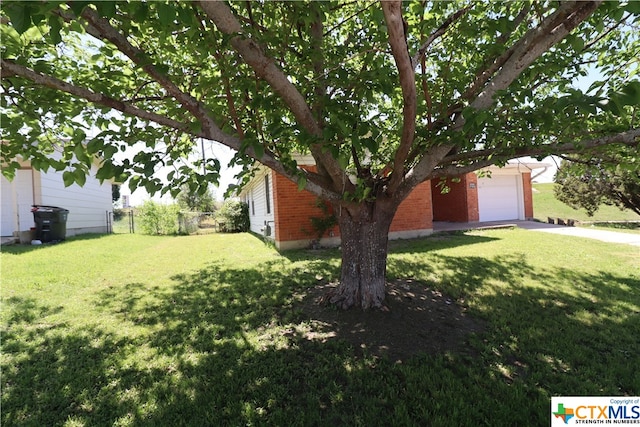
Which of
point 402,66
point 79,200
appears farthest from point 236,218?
point 402,66

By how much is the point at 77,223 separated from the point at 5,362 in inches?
580

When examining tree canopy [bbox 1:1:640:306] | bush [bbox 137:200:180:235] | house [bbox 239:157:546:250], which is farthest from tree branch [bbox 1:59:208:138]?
bush [bbox 137:200:180:235]

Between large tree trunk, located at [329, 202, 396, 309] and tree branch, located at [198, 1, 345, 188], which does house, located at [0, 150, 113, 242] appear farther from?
tree branch, located at [198, 1, 345, 188]

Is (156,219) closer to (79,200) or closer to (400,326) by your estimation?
(79,200)

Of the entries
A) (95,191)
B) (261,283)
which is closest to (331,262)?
(261,283)

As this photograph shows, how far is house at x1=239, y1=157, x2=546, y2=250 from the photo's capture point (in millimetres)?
10328

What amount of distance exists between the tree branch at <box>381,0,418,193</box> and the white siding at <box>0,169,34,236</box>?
46.1ft

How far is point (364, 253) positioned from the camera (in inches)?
172

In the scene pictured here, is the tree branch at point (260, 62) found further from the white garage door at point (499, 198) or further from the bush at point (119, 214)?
the bush at point (119, 214)

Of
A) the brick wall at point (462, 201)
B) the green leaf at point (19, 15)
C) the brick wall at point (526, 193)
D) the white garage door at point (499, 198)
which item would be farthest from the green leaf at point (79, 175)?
the brick wall at point (526, 193)

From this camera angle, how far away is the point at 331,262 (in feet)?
25.7

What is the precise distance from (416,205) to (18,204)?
14.0 m

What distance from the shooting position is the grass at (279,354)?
2.66 metres

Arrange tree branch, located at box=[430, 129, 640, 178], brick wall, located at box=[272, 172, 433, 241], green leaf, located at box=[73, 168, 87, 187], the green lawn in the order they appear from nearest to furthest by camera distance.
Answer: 1. green leaf, located at box=[73, 168, 87, 187]
2. tree branch, located at box=[430, 129, 640, 178]
3. brick wall, located at box=[272, 172, 433, 241]
4. the green lawn
